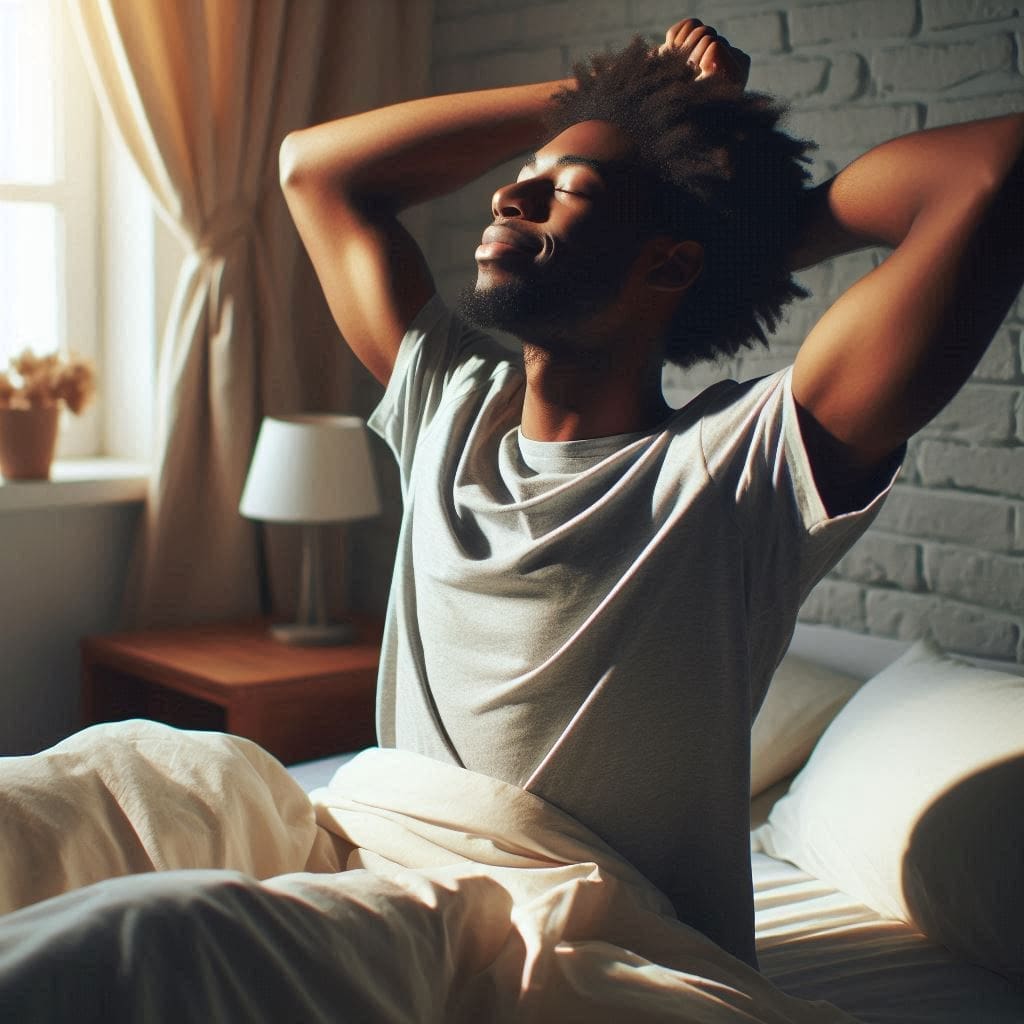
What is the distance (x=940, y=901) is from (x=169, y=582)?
1847 mm

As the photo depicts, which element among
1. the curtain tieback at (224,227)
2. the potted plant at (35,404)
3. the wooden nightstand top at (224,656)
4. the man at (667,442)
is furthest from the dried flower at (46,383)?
the man at (667,442)

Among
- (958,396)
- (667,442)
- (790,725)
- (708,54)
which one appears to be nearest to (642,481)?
(667,442)

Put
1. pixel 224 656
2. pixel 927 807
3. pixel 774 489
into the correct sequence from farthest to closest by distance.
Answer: pixel 224 656, pixel 927 807, pixel 774 489

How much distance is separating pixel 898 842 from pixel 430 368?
811 mm

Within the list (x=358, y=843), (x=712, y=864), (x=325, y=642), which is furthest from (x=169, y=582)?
(x=712, y=864)

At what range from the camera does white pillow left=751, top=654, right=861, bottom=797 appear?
78.3 inches

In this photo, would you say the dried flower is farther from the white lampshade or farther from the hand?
the hand

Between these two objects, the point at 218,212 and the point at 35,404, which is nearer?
the point at 35,404

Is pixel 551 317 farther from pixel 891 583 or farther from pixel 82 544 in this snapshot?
pixel 82 544

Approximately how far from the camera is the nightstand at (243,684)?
247cm

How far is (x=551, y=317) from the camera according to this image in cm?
126

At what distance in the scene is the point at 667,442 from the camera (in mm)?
1256

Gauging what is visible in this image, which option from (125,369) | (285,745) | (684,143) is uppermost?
(684,143)

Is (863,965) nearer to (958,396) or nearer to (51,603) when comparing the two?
(958,396)
